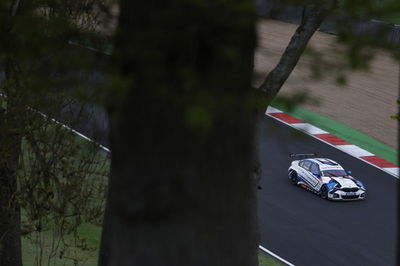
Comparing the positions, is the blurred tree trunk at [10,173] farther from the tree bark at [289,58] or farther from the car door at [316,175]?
the car door at [316,175]

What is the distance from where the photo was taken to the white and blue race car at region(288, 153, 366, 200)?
798 inches

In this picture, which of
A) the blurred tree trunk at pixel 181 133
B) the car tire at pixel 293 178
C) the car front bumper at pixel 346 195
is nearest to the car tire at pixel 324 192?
the car front bumper at pixel 346 195

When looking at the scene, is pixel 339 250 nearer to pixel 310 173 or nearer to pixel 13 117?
pixel 310 173

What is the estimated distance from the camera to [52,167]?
10.3m

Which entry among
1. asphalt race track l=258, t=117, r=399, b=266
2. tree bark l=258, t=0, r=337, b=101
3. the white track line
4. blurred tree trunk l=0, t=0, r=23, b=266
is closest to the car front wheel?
asphalt race track l=258, t=117, r=399, b=266

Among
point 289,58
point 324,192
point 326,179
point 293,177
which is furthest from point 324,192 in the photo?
point 289,58

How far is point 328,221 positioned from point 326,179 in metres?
1.71

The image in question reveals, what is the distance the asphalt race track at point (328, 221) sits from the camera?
17.2m

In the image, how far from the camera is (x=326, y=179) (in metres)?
20.6

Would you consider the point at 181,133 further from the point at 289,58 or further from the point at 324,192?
the point at 324,192

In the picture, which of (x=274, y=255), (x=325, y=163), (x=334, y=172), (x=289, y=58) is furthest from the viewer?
(x=325, y=163)

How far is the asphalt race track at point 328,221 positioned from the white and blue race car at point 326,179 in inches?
8.6

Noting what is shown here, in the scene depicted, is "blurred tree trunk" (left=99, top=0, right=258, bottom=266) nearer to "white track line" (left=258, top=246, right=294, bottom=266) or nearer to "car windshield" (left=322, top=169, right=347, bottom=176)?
"white track line" (left=258, top=246, right=294, bottom=266)

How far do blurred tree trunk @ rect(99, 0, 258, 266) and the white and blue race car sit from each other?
56.6 feet
